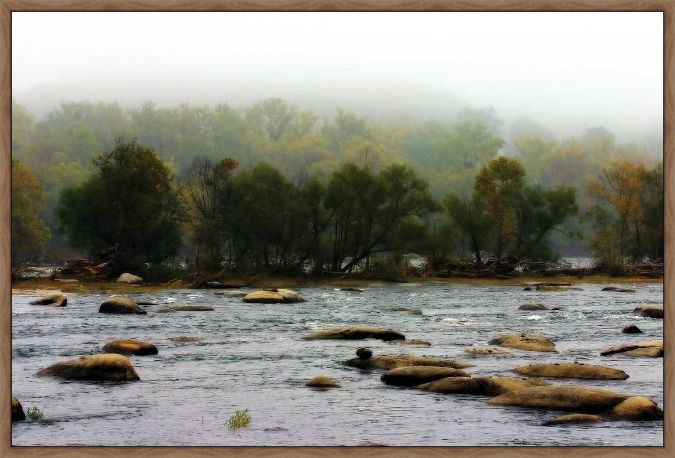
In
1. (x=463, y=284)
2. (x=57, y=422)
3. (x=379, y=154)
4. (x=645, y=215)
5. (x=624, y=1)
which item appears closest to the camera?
(x=624, y=1)

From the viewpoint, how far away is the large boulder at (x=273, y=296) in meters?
18.6

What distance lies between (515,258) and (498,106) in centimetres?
399

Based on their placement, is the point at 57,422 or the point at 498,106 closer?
the point at 57,422

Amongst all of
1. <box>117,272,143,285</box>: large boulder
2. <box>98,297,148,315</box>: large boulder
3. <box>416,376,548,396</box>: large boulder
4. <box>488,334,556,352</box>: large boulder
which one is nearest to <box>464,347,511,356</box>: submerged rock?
<box>488,334,556,352</box>: large boulder

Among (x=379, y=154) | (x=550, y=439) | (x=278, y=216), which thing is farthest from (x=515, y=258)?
(x=550, y=439)

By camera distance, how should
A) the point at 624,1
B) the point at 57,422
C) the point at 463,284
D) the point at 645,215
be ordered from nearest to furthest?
1. the point at 624,1
2. the point at 57,422
3. the point at 645,215
4. the point at 463,284

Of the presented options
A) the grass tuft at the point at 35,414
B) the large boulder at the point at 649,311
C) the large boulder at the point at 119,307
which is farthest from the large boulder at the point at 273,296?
the grass tuft at the point at 35,414

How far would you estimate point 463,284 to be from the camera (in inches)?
728

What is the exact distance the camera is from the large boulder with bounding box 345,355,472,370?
14.7 m

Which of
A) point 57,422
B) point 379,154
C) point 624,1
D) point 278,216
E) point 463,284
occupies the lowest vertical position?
point 57,422

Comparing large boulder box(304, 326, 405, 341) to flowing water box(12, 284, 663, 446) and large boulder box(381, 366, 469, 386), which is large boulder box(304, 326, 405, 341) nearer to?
flowing water box(12, 284, 663, 446)

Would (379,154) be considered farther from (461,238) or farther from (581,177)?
(581,177)

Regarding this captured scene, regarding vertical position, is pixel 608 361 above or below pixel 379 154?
below

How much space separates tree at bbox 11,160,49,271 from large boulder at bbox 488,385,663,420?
7879 mm
